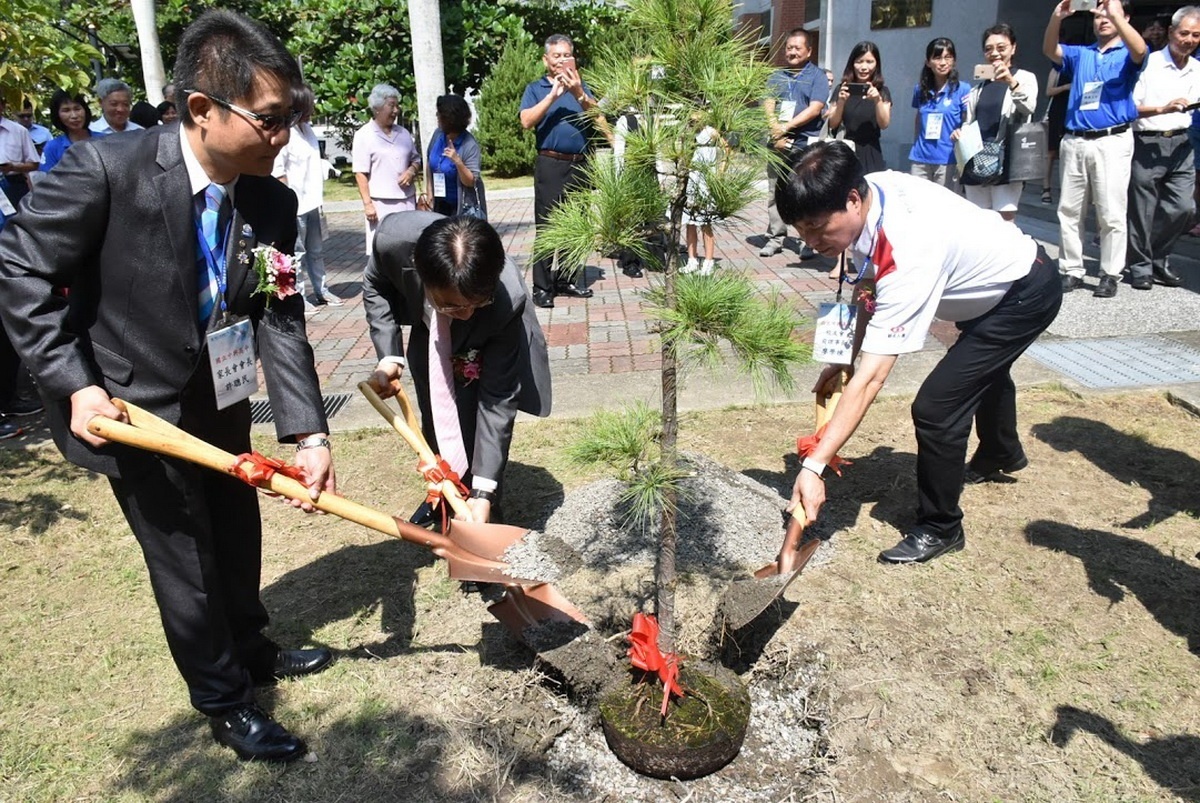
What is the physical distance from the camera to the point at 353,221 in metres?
11.9

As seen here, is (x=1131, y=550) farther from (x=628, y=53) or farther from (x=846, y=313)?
(x=628, y=53)

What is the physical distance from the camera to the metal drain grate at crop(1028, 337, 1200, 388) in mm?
5000

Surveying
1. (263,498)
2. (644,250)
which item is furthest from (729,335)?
(263,498)

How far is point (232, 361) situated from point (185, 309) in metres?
0.19

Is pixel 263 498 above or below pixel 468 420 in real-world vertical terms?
below

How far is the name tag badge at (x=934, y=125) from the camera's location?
6703 millimetres

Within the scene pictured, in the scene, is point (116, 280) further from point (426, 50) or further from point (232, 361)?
point (426, 50)

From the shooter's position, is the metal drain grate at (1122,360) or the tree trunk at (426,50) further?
the tree trunk at (426,50)

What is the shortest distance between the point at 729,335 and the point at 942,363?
1399mm

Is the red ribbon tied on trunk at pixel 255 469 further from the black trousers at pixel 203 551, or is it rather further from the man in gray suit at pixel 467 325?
the man in gray suit at pixel 467 325

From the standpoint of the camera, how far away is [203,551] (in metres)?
2.38

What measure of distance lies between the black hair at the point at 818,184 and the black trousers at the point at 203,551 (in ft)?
5.62

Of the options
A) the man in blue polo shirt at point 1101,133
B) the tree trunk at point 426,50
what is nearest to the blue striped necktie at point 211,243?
the man in blue polo shirt at point 1101,133

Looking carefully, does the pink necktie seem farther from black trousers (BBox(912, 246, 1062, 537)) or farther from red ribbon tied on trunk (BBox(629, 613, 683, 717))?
black trousers (BBox(912, 246, 1062, 537))
